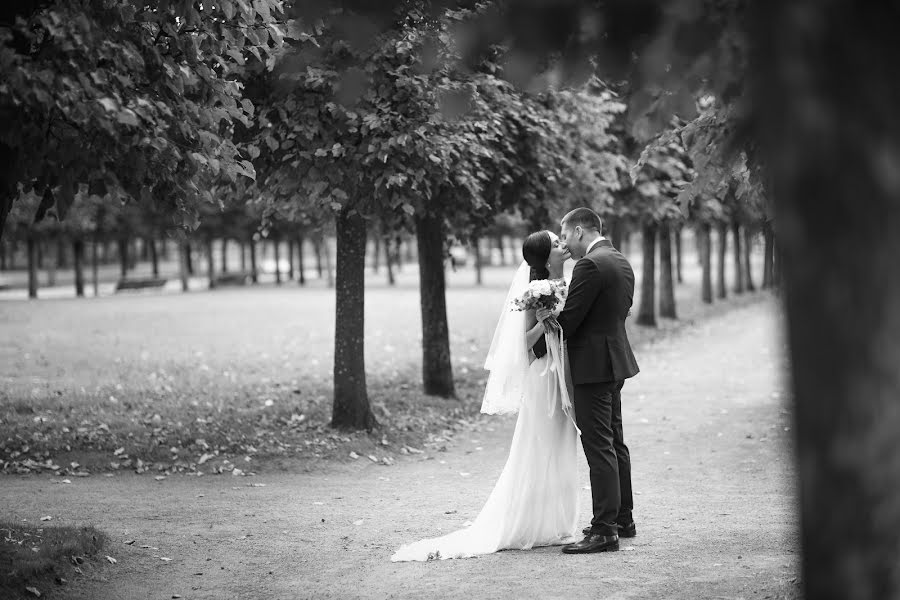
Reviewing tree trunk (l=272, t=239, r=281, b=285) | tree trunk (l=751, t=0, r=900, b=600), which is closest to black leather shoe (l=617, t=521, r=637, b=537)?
tree trunk (l=751, t=0, r=900, b=600)

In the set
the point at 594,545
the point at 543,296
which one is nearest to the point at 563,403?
the point at 543,296

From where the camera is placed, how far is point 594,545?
279 inches

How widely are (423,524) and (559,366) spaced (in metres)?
1.99

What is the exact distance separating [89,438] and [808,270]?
1057 centimetres

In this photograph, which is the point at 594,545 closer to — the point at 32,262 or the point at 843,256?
the point at 843,256

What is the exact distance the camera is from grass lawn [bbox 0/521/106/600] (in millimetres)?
6227

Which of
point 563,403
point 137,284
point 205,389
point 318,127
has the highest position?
point 318,127

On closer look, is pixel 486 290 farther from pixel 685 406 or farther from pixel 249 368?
pixel 685 406

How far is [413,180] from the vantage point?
10922mm

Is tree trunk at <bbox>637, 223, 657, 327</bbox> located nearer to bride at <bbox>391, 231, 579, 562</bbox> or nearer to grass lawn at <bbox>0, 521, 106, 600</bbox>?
bride at <bbox>391, 231, 579, 562</bbox>

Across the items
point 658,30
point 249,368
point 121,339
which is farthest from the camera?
point 121,339

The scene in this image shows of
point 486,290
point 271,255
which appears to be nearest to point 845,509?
point 486,290

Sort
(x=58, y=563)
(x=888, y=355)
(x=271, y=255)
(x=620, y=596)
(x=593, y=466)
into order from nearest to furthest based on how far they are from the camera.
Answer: (x=888, y=355), (x=620, y=596), (x=58, y=563), (x=593, y=466), (x=271, y=255)

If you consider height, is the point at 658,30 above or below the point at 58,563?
above
